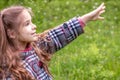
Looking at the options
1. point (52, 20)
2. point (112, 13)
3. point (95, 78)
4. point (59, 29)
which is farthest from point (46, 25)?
point (59, 29)

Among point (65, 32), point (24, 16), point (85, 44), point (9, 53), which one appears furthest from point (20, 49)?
point (85, 44)

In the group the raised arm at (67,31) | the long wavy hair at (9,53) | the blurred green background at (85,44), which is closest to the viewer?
the long wavy hair at (9,53)

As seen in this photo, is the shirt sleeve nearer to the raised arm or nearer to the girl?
the raised arm

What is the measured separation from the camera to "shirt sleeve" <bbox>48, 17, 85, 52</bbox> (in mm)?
3867

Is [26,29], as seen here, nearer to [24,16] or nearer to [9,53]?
[24,16]

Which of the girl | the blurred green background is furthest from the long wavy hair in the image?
the blurred green background

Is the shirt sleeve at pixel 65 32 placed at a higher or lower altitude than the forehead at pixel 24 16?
lower

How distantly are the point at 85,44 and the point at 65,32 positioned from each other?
2.94m

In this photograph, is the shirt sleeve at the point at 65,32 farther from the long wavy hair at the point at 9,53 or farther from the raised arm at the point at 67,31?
the long wavy hair at the point at 9,53

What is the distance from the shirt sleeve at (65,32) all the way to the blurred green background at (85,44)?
1.59 m

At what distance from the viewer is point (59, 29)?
3.88 metres

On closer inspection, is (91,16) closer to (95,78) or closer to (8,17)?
(8,17)

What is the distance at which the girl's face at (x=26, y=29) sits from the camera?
358 cm

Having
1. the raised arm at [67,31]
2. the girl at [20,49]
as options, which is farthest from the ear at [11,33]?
the raised arm at [67,31]
